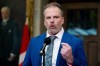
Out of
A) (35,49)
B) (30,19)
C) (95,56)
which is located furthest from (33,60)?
(95,56)

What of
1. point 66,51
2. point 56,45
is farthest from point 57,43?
point 66,51

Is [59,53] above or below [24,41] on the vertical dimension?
above

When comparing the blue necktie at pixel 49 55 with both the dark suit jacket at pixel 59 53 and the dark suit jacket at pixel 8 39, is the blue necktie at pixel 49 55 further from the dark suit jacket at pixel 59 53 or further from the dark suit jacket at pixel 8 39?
the dark suit jacket at pixel 8 39

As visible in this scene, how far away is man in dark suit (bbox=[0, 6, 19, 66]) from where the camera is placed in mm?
7188

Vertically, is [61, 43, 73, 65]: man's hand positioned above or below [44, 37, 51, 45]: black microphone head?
below

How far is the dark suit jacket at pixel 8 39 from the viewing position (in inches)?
283

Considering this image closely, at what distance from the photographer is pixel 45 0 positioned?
7.24m

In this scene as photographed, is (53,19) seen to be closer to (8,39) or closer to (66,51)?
(66,51)

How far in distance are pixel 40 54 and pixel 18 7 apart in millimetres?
4013

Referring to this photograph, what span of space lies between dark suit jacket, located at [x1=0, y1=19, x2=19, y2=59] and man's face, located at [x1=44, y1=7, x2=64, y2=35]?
385 cm

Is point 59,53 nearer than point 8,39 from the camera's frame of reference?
Yes

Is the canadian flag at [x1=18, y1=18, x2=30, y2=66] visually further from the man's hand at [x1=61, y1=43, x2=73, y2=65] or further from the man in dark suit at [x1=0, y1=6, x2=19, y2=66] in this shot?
the man's hand at [x1=61, y1=43, x2=73, y2=65]

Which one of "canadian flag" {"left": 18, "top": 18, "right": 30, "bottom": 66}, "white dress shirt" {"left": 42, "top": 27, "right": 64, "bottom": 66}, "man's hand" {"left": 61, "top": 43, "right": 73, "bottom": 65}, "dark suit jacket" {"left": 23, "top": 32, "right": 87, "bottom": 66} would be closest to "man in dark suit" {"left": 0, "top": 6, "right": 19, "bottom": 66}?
"canadian flag" {"left": 18, "top": 18, "right": 30, "bottom": 66}

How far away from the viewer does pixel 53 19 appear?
3.30m
